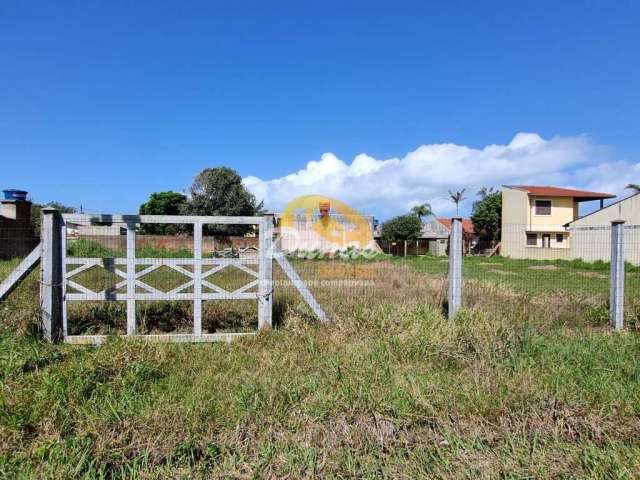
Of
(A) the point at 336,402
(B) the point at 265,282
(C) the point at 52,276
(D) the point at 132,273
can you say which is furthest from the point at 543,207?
(C) the point at 52,276

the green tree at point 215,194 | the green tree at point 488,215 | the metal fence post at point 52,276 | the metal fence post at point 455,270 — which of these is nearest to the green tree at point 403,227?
the green tree at point 488,215

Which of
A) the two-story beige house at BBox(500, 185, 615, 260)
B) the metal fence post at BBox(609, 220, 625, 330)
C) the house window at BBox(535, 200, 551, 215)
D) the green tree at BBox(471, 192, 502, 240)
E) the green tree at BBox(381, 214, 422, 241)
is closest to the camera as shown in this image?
the metal fence post at BBox(609, 220, 625, 330)

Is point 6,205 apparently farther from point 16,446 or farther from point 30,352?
point 16,446

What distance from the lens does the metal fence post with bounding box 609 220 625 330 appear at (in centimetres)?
618

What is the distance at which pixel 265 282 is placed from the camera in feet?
18.5

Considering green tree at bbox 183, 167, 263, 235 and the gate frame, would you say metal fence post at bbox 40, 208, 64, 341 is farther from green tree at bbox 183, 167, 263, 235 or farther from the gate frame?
green tree at bbox 183, 167, 263, 235

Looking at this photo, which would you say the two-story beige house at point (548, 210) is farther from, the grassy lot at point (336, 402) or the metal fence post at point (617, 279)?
the grassy lot at point (336, 402)

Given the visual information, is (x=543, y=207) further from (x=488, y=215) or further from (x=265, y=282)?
(x=265, y=282)

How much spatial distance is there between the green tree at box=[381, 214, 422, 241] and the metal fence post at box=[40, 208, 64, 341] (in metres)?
34.5

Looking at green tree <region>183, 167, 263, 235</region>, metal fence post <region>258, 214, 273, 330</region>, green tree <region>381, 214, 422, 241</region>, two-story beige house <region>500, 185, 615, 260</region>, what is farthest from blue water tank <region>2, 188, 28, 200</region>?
two-story beige house <region>500, 185, 615, 260</region>

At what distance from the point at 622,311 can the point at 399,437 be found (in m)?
5.35

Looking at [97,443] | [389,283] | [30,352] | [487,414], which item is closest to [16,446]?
[97,443]

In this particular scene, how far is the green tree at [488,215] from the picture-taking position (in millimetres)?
40938

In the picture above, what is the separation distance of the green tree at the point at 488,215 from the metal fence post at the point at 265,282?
38999 millimetres
